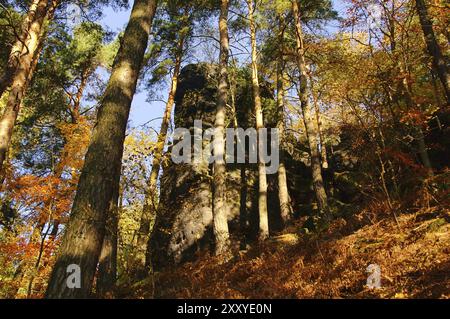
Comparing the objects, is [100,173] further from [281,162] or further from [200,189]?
[281,162]

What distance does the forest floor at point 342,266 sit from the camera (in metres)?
5.06

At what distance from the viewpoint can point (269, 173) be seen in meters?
17.7

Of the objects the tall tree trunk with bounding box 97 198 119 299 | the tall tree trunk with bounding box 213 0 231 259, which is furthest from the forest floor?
the tall tree trunk with bounding box 97 198 119 299

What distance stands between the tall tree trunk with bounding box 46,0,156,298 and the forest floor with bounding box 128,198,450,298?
2.40 metres

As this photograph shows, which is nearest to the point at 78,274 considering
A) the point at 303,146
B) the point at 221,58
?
the point at 221,58

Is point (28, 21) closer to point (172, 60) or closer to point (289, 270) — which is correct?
point (172, 60)

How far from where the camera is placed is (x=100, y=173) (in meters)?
5.17

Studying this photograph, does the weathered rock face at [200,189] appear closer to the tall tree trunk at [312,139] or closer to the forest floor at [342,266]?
the tall tree trunk at [312,139]

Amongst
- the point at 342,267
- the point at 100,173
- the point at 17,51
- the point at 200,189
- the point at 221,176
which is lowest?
the point at 342,267

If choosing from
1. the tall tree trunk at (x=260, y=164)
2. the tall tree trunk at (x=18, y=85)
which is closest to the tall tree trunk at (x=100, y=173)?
the tall tree trunk at (x=18, y=85)

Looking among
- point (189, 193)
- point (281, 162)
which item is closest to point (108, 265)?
point (189, 193)

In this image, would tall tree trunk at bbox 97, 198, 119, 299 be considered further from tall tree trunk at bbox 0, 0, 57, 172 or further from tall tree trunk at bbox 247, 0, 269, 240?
tall tree trunk at bbox 247, 0, 269, 240

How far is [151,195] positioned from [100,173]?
4389 millimetres

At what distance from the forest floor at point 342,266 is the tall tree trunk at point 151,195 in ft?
9.47
